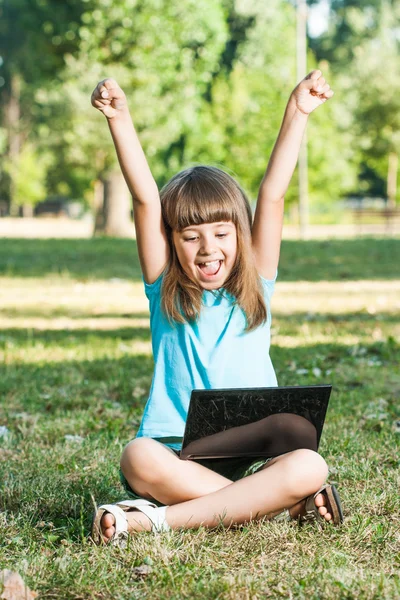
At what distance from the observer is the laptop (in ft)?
9.41

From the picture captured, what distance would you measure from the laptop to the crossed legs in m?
0.07

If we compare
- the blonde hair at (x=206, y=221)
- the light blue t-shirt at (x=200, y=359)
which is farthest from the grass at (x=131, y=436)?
the blonde hair at (x=206, y=221)

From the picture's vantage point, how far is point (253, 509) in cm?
298

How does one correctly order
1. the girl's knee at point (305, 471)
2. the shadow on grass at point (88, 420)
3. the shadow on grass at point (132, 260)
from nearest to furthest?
the girl's knee at point (305, 471) < the shadow on grass at point (88, 420) < the shadow on grass at point (132, 260)

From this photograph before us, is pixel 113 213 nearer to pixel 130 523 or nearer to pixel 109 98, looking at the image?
pixel 109 98

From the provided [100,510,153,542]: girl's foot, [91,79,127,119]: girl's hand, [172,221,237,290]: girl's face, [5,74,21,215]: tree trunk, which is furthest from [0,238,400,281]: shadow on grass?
[5,74,21,215]: tree trunk

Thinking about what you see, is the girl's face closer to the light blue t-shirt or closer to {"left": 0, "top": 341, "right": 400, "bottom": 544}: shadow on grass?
the light blue t-shirt

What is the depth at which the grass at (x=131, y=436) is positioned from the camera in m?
2.56

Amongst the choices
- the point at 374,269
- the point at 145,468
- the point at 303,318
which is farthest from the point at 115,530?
the point at 374,269

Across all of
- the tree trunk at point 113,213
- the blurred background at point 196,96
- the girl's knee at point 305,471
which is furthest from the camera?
the tree trunk at point 113,213

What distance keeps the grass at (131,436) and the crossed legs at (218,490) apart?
58 millimetres

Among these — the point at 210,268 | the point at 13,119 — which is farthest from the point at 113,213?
the point at 13,119

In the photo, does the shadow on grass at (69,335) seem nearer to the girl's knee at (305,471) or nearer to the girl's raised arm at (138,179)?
the girl's raised arm at (138,179)

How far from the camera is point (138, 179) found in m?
3.20
